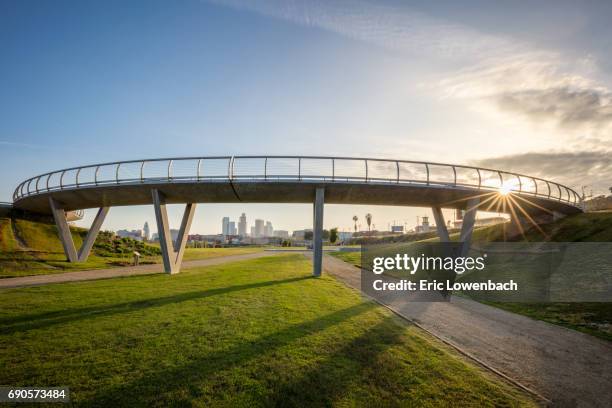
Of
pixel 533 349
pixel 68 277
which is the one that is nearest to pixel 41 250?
pixel 68 277

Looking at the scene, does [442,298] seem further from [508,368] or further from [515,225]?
[515,225]

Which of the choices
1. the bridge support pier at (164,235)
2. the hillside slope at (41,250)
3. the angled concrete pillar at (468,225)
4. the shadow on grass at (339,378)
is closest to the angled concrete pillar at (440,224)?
the angled concrete pillar at (468,225)

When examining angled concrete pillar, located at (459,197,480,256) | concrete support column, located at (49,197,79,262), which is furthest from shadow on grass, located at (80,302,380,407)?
concrete support column, located at (49,197,79,262)

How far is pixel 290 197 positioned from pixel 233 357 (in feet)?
53.7

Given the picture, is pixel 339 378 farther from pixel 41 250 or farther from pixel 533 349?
pixel 41 250

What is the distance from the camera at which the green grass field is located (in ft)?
67.4

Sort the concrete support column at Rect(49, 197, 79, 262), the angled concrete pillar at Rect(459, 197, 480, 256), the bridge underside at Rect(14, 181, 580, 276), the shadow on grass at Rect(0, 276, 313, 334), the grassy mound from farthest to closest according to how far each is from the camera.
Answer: the concrete support column at Rect(49, 197, 79, 262) < the angled concrete pillar at Rect(459, 197, 480, 256) < the bridge underside at Rect(14, 181, 580, 276) < the grassy mound < the shadow on grass at Rect(0, 276, 313, 334)

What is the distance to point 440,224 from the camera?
22812mm

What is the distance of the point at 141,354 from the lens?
5.83 m

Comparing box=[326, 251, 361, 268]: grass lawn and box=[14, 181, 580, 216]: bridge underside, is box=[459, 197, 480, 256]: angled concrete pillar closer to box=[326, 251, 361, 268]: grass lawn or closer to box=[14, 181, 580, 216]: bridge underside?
box=[14, 181, 580, 216]: bridge underside

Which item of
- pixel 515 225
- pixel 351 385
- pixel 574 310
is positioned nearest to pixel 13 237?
pixel 351 385

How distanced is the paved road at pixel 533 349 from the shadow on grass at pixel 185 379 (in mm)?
3212

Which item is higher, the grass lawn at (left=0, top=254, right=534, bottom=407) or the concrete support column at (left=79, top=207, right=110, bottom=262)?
the concrete support column at (left=79, top=207, right=110, bottom=262)

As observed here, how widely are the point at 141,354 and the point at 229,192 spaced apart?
1538 centimetres
